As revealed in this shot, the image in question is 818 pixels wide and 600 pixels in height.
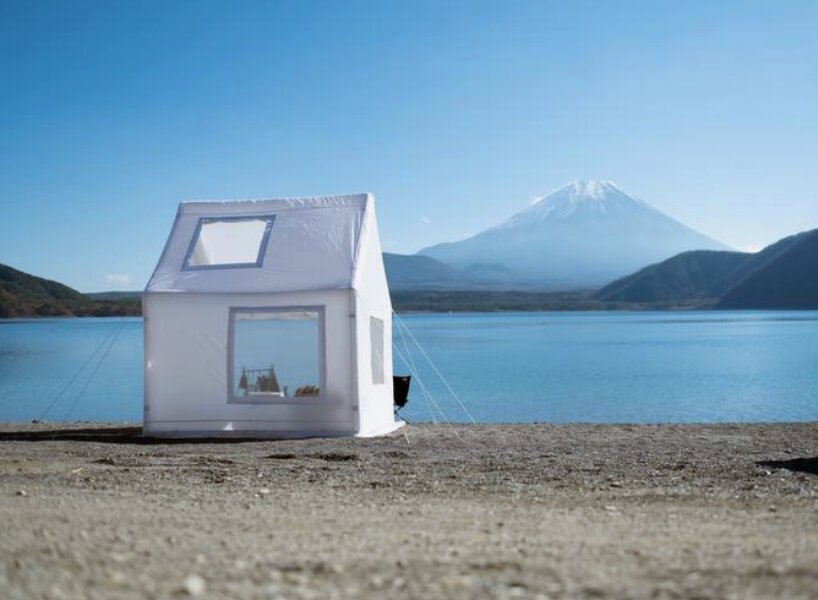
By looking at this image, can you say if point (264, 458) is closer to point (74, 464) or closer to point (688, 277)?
point (74, 464)

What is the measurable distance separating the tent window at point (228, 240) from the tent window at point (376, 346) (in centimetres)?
191

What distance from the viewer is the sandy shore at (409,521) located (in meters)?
4.09

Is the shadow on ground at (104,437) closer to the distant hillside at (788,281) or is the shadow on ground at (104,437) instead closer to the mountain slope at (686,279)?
the distant hillside at (788,281)

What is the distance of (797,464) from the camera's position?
9.13m

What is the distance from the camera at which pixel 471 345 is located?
57500mm

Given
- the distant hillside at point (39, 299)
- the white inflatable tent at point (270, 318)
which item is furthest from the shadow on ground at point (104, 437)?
the distant hillside at point (39, 299)

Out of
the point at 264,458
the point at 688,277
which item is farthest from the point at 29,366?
the point at 688,277

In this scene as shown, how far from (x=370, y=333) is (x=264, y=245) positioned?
74.4 inches

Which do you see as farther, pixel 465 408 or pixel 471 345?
pixel 471 345

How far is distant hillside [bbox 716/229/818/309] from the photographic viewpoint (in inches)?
4441

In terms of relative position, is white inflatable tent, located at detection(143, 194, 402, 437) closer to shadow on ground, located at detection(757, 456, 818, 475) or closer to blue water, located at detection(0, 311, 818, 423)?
shadow on ground, located at detection(757, 456, 818, 475)

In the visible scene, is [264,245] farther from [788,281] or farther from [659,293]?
[659,293]

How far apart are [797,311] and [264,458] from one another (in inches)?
4604

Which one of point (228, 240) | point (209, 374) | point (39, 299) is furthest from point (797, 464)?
point (39, 299)
